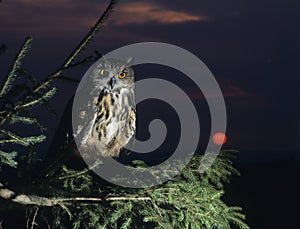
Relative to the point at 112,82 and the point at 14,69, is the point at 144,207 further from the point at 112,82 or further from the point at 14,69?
the point at 112,82

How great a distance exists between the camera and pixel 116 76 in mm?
4277

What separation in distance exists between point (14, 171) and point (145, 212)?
809mm

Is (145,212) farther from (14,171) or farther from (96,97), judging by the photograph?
(96,97)

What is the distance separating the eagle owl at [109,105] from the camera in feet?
12.9

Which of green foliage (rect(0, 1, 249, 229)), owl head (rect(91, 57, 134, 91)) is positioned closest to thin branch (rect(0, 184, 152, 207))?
green foliage (rect(0, 1, 249, 229))

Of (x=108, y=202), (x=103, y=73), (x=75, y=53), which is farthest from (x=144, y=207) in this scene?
(x=103, y=73)

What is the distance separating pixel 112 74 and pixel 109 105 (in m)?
0.31

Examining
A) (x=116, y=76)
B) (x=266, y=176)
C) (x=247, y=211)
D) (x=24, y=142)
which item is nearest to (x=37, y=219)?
(x=24, y=142)

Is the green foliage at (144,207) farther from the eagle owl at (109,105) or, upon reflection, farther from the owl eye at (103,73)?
the owl eye at (103,73)

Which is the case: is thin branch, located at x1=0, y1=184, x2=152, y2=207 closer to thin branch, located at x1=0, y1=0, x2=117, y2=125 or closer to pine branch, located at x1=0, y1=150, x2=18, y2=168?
pine branch, located at x1=0, y1=150, x2=18, y2=168

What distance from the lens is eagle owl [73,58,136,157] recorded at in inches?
155

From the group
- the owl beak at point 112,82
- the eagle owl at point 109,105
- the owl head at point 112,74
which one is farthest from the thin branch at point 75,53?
the owl beak at point 112,82

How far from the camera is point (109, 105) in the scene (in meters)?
4.18

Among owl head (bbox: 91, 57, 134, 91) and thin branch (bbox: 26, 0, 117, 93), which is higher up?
thin branch (bbox: 26, 0, 117, 93)
